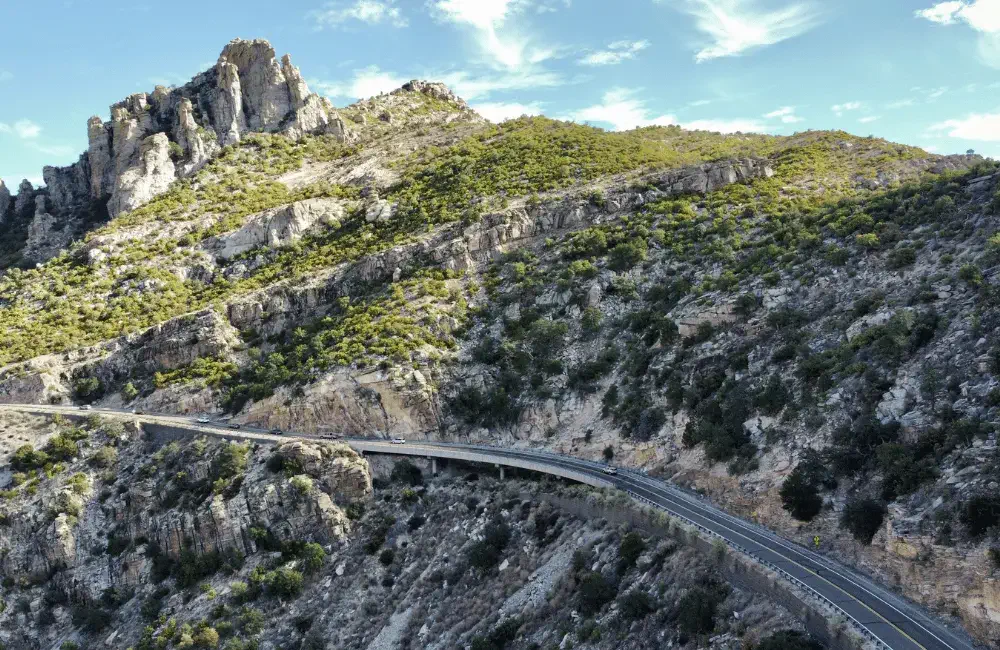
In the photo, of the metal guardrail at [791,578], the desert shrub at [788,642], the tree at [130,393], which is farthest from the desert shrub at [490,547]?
the tree at [130,393]

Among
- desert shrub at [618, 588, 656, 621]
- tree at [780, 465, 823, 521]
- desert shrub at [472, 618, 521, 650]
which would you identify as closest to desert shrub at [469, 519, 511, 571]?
desert shrub at [472, 618, 521, 650]

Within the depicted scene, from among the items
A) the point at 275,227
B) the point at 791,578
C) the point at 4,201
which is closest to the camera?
the point at 791,578

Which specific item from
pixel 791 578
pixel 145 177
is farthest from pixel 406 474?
pixel 145 177

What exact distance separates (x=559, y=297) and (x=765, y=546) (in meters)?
30.9

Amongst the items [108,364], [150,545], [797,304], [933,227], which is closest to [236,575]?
[150,545]

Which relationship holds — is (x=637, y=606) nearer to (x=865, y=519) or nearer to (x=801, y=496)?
(x=801, y=496)

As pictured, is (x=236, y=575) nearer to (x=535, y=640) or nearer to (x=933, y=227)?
(x=535, y=640)

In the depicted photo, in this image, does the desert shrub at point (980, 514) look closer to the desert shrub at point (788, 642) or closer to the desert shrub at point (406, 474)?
the desert shrub at point (788, 642)

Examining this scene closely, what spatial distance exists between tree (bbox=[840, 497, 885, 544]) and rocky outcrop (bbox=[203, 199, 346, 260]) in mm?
57688

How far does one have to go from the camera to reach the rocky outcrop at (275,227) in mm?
71375

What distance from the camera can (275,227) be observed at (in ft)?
238

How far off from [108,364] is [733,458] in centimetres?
4892

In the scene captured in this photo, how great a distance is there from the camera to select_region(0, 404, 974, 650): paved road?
71.1ft

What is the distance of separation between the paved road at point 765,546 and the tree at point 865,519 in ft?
4.93
